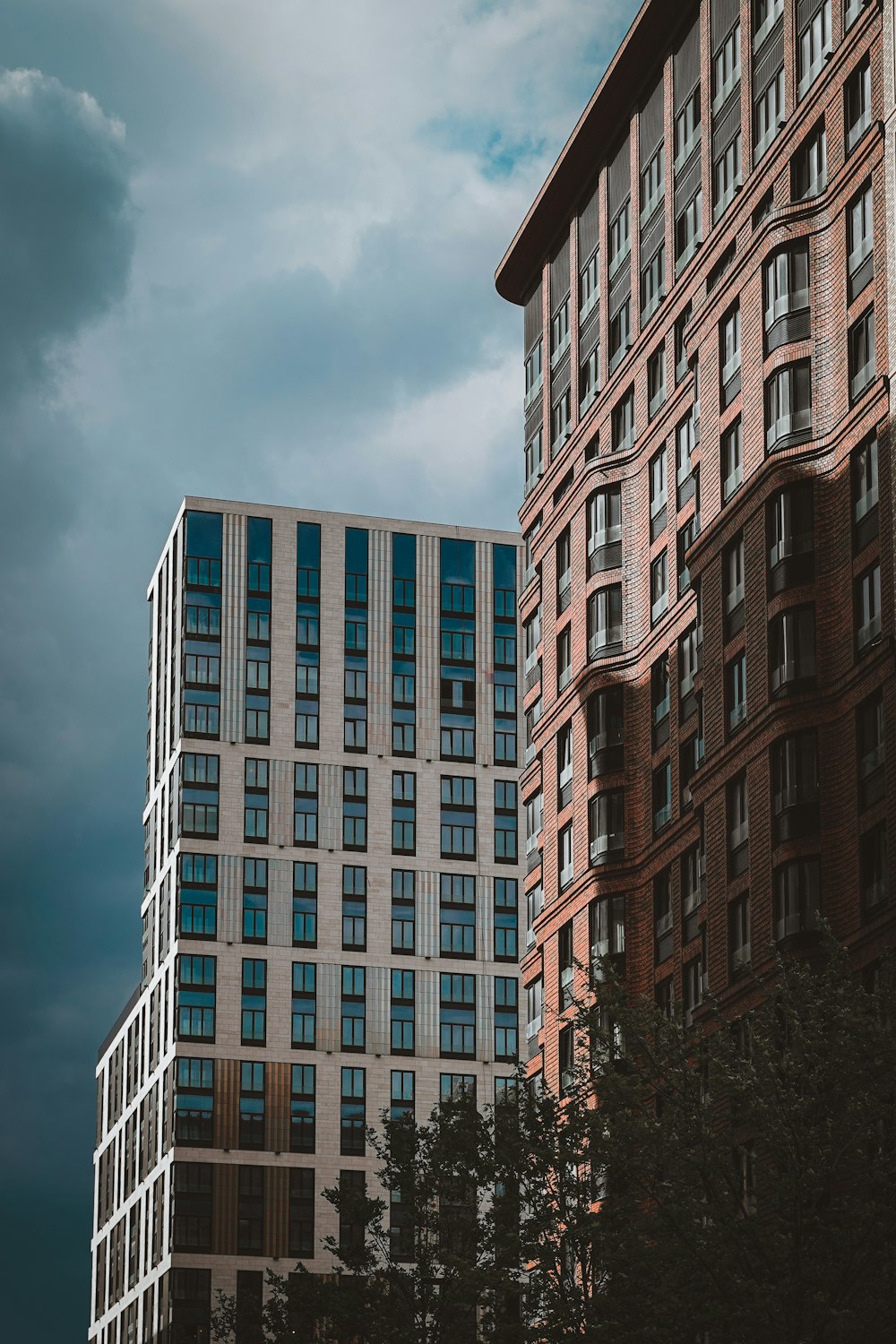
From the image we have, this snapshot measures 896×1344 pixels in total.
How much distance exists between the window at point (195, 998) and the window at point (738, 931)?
249ft

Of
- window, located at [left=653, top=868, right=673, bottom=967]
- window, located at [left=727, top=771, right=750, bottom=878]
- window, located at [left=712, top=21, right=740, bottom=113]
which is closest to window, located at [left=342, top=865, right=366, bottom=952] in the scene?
window, located at [left=653, top=868, right=673, bottom=967]

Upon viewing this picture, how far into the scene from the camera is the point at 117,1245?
151 metres

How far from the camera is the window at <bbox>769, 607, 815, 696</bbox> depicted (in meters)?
61.8

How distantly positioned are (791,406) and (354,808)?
79.9 m

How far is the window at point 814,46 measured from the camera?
66500 millimetres

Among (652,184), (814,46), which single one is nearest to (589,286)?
(652,184)

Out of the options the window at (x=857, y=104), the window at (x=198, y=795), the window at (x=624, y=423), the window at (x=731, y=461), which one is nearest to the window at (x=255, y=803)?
the window at (x=198, y=795)

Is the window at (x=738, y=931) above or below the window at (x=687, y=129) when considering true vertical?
below

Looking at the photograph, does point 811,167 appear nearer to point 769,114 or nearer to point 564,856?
point 769,114

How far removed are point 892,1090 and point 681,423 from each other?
38.3 metres

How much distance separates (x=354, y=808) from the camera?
141 metres

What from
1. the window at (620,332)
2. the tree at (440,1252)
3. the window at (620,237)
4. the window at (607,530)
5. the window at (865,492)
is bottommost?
the tree at (440,1252)

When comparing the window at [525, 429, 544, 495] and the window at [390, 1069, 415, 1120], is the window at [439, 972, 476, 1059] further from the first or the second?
the window at [525, 429, 544, 495]

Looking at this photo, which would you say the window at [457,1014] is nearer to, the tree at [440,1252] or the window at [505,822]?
the window at [505,822]
